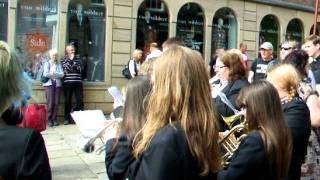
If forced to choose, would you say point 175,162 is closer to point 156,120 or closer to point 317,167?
point 156,120

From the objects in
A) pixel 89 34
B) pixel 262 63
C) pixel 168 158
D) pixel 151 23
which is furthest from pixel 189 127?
pixel 151 23

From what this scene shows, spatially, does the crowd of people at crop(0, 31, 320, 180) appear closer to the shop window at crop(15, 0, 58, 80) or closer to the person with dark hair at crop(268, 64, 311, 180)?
the person with dark hair at crop(268, 64, 311, 180)

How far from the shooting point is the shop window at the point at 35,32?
12.7 metres

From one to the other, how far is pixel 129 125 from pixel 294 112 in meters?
1.51

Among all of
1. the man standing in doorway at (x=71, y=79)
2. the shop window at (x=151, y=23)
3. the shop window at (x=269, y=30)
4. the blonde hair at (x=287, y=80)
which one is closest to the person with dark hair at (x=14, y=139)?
the blonde hair at (x=287, y=80)

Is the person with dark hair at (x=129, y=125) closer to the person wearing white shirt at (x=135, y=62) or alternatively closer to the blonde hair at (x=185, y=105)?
the blonde hair at (x=185, y=105)

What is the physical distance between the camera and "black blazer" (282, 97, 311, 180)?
384 cm

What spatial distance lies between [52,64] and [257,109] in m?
9.19

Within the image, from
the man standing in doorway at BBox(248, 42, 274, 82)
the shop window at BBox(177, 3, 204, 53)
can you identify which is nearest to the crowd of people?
the man standing in doorway at BBox(248, 42, 274, 82)

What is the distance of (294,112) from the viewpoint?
156 inches

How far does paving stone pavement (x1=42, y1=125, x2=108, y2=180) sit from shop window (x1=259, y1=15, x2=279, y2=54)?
926 centimetres

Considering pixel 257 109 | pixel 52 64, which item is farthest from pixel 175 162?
pixel 52 64

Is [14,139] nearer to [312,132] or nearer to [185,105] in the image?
[185,105]

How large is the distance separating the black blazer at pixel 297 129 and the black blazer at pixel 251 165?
2.05 feet
